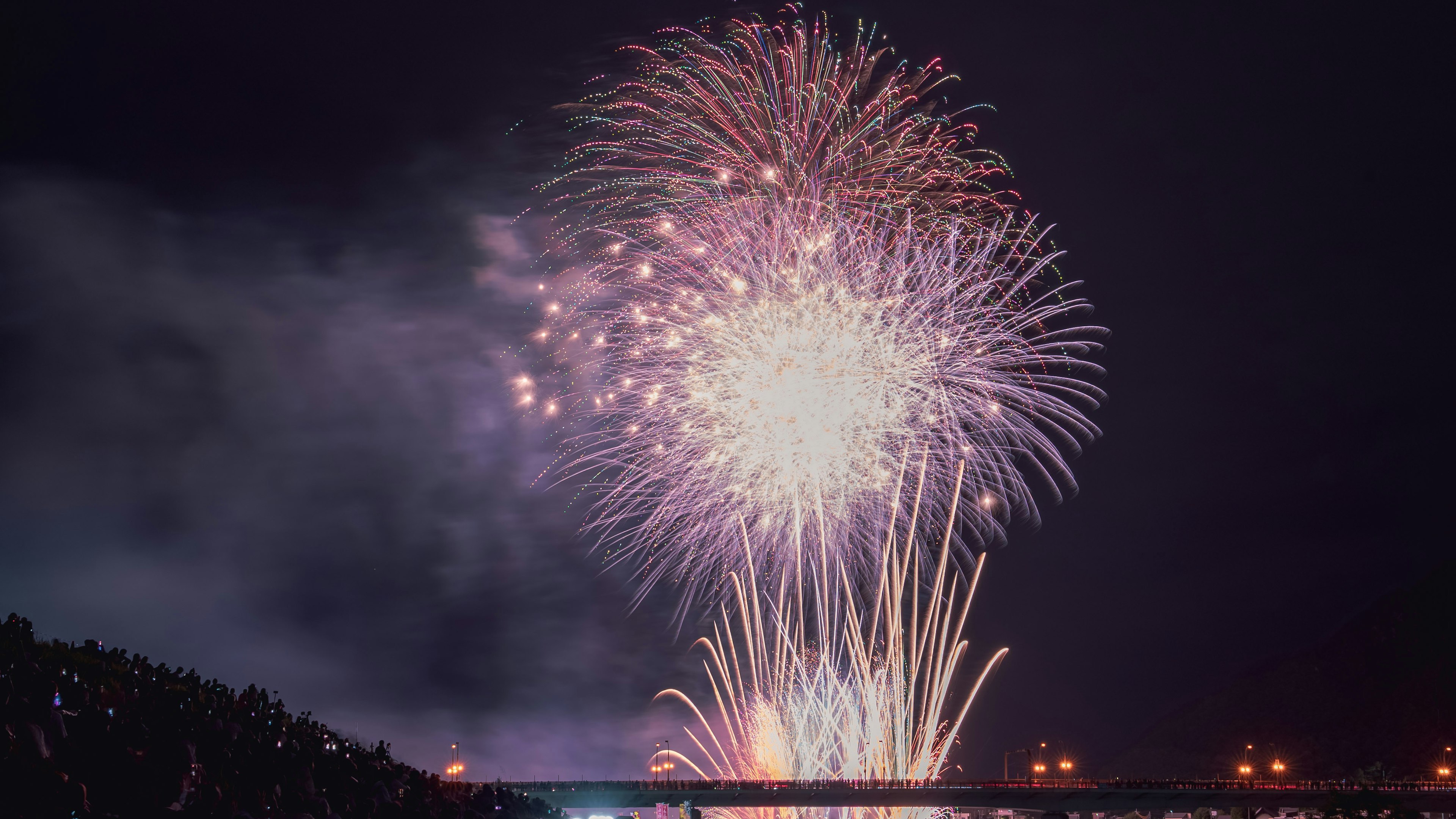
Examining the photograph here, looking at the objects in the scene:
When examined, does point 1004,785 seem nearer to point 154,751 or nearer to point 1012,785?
point 1012,785

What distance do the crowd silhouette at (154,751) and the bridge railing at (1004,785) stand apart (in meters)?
47.3

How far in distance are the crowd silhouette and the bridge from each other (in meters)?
46.9

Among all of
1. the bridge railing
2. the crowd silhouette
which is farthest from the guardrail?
the crowd silhouette

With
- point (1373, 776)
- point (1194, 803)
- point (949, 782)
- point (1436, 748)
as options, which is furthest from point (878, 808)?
point (1436, 748)

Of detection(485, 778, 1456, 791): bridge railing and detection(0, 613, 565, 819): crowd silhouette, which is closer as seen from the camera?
detection(0, 613, 565, 819): crowd silhouette

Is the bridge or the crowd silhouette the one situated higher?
the crowd silhouette

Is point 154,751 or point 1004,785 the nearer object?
point 154,751

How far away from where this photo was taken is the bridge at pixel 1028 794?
7781cm

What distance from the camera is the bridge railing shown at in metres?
80.8

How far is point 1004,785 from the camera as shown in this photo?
281 feet

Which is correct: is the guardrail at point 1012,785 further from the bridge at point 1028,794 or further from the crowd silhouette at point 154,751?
the crowd silhouette at point 154,751

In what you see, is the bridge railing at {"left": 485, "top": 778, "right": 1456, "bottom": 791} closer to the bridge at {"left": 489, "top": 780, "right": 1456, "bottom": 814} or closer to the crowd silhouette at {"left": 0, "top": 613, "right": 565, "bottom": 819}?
the bridge at {"left": 489, "top": 780, "right": 1456, "bottom": 814}

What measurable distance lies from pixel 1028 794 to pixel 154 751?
246 feet

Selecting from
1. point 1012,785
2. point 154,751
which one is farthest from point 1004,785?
point 154,751
